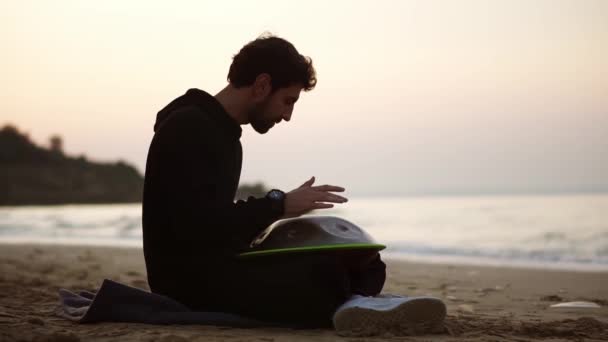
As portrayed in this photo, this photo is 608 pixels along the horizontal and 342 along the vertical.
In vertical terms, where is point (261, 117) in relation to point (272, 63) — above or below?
below

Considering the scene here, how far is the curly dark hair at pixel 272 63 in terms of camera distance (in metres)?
3.18

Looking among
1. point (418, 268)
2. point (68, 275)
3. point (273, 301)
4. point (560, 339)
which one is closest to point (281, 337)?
point (273, 301)

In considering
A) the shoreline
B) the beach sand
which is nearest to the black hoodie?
the beach sand

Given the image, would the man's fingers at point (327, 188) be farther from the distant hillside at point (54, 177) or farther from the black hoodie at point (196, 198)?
the distant hillside at point (54, 177)

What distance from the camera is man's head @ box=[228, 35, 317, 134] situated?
10.4ft

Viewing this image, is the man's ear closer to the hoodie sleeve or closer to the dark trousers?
the hoodie sleeve

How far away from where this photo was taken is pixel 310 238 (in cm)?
326

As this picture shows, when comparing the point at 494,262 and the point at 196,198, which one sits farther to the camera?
the point at 494,262

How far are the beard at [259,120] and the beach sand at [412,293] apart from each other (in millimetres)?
983

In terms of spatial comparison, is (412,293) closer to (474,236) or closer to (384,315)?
(384,315)

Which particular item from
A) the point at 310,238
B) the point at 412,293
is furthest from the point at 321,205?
the point at 412,293

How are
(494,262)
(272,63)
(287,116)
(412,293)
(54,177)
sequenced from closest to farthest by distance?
(272,63), (287,116), (412,293), (494,262), (54,177)

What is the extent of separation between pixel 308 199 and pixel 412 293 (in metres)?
2.96

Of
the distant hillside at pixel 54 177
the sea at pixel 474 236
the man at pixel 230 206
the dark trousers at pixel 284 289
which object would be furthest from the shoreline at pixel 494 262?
the distant hillside at pixel 54 177
